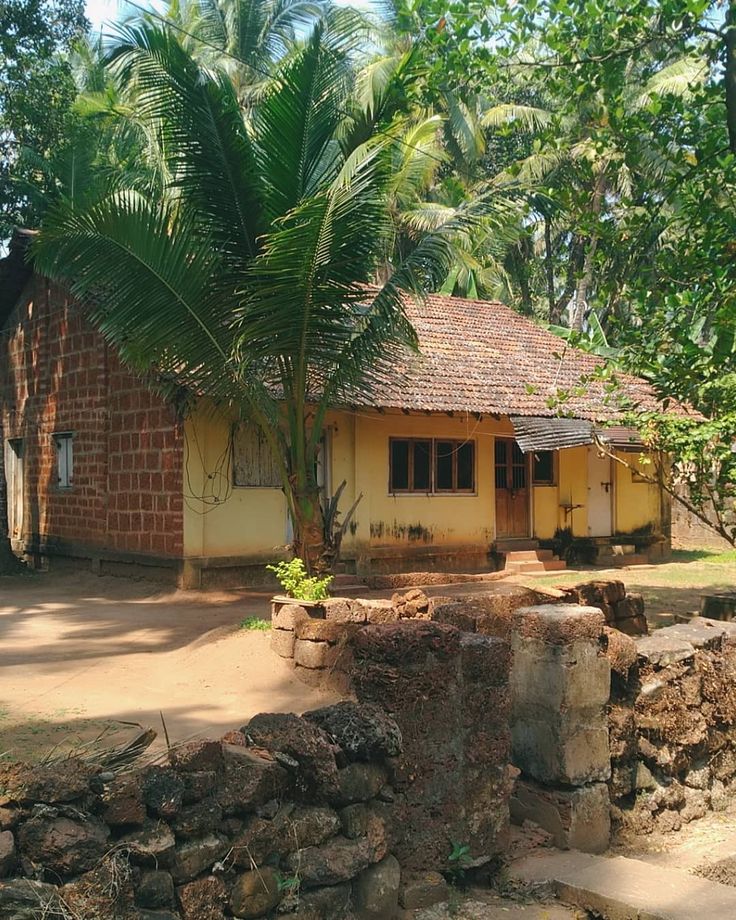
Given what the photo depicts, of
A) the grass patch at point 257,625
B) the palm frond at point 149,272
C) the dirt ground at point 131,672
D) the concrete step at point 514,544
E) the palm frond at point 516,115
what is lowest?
the dirt ground at point 131,672

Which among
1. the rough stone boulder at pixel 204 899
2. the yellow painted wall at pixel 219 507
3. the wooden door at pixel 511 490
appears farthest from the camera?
the wooden door at pixel 511 490

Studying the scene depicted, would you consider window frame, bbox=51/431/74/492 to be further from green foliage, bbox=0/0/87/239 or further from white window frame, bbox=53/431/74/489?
green foliage, bbox=0/0/87/239

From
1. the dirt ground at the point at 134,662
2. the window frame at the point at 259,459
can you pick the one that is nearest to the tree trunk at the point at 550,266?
the dirt ground at the point at 134,662

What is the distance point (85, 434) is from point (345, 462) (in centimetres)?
427

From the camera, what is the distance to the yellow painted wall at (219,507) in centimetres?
1306

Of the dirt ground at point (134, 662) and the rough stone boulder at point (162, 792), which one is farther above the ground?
the rough stone boulder at point (162, 792)

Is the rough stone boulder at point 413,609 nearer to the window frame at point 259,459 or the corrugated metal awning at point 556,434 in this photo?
the window frame at point 259,459

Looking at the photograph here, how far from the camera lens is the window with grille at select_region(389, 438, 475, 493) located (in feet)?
50.7

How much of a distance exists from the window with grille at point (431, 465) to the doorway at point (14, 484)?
7.37 meters

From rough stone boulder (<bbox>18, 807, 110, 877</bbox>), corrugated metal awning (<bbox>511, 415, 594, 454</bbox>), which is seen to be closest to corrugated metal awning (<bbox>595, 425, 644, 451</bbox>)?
corrugated metal awning (<bbox>511, 415, 594, 454</bbox>)

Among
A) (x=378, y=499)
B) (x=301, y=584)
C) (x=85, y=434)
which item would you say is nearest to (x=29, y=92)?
(x=85, y=434)

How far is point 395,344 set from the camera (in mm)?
9664

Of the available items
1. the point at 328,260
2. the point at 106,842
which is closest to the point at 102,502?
the point at 328,260

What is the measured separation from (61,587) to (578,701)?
10.3 metres
